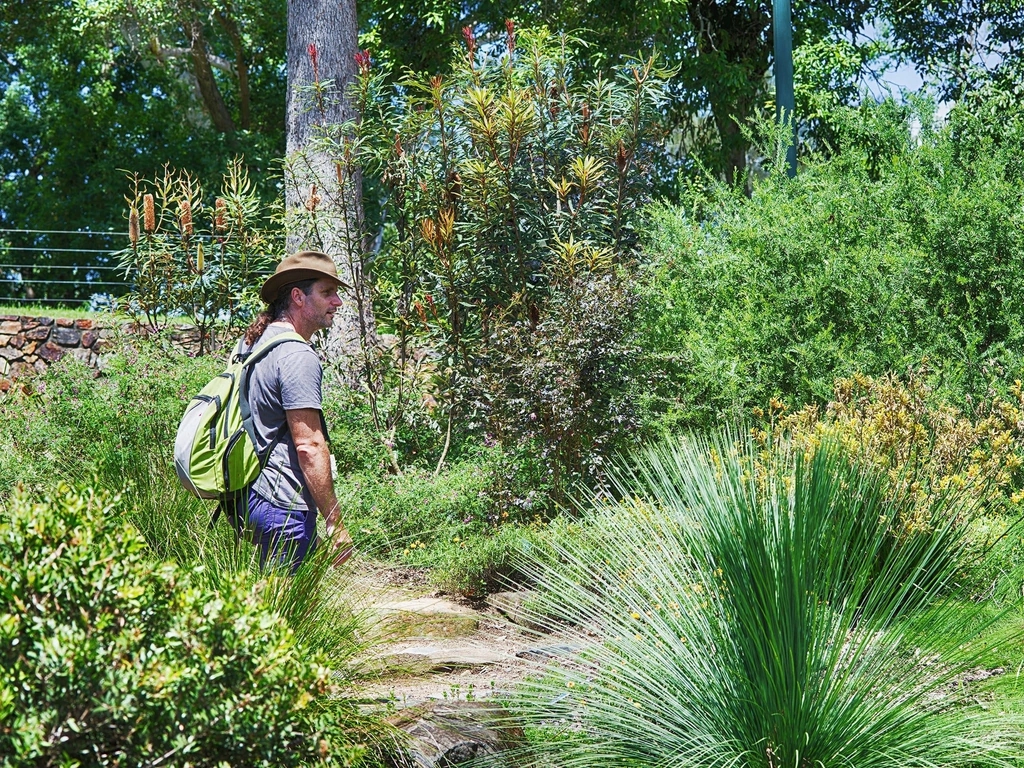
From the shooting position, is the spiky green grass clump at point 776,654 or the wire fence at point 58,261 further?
the wire fence at point 58,261

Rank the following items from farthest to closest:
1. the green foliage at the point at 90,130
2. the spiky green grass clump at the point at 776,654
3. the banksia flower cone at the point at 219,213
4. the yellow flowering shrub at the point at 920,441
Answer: the green foliage at the point at 90,130 → the banksia flower cone at the point at 219,213 → the yellow flowering shrub at the point at 920,441 → the spiky green grass clump at the point at 776,654

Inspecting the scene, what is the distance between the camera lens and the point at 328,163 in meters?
9.81

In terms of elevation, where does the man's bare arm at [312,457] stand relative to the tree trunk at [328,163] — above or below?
below

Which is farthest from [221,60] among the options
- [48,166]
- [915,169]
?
[915,169]

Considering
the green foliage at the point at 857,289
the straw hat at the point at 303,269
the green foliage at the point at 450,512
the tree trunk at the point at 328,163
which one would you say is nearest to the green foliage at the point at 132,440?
the straw hat at the point at 303,269

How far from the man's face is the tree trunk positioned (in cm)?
426

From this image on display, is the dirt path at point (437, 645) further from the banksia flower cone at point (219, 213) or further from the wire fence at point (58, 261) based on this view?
the wire fence at point (58, 261)

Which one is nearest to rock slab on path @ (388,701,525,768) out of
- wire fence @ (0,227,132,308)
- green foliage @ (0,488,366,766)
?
green foliage @ (0,488,366,766)

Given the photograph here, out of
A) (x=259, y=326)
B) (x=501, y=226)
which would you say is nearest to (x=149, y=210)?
(x=501, y=226)

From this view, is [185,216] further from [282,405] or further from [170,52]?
[170,52]

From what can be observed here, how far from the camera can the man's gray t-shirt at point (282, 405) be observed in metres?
3.79

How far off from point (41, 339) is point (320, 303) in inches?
455

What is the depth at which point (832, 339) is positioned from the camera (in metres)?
7.11

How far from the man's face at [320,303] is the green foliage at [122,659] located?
1.64 metres
